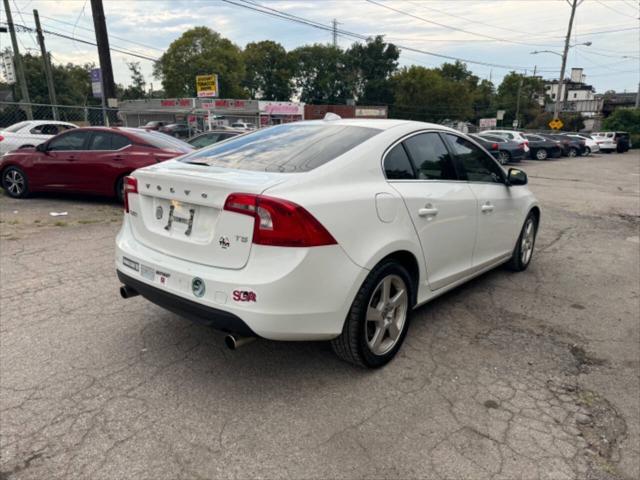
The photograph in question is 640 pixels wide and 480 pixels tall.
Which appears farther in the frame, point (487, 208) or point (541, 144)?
point (541, 144)

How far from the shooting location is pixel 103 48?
14.1m

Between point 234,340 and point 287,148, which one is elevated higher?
point 287,148

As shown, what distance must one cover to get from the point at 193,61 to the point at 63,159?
2713 inches

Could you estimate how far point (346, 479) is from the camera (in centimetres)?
223

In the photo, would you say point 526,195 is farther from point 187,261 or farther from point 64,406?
point 64,406

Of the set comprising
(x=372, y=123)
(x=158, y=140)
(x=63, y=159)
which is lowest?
(x=63, y=159)

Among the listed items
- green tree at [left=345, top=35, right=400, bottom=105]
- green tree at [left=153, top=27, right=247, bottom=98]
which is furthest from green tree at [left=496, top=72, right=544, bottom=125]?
green tree at [left=153, top=27, right=247, bottom=98]

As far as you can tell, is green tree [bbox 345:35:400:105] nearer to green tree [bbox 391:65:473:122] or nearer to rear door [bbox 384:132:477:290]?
green tree [bbox 391:65:473:122]

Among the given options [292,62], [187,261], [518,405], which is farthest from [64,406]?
[292,62]

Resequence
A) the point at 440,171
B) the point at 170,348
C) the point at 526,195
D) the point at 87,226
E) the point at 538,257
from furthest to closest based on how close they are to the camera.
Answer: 1. the point at 87,226
2. the point at 538,257
3. the point at 526,195
4. the point at 440,171
5. the point at 170,348

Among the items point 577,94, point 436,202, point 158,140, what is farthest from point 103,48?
point 577,94

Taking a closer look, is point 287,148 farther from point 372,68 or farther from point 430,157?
point 372,68

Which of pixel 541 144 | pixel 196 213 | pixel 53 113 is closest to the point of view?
pixel 196 213

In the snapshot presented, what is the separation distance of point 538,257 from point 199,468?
17.8ft
